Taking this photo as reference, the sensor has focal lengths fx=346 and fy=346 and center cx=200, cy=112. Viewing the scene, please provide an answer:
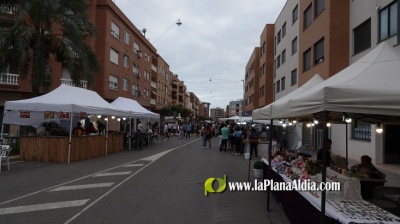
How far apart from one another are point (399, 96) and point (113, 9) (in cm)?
3531

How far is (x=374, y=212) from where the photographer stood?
4.43 meters

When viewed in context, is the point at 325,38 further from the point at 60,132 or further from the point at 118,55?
the point at 118,55

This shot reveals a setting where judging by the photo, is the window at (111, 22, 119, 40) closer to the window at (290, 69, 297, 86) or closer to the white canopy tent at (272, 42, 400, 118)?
the window at (290, 69, 297, 86)

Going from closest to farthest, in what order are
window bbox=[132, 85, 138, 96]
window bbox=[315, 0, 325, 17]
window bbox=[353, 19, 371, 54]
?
window bbox=[353, 19, 371, 54] < window bbox=[315, 0, 325, 17] < window bbox=[132, 85, 138, 96]

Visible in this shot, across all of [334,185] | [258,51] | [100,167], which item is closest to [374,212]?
[334,185]

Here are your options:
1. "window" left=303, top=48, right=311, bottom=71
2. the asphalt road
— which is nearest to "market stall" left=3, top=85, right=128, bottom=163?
the asphalt road

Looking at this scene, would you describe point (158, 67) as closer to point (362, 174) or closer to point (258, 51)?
point (258, 51)

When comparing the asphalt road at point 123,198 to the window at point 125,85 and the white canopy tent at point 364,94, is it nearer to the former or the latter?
the white canopy tent at point 364,94

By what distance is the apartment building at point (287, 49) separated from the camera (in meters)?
32.6

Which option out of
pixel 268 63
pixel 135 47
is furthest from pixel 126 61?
pixel 268 63

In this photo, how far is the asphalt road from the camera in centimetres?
661

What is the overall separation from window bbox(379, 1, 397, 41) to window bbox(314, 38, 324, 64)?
666 cm

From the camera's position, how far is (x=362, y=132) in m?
18.0

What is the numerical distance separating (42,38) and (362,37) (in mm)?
17435
